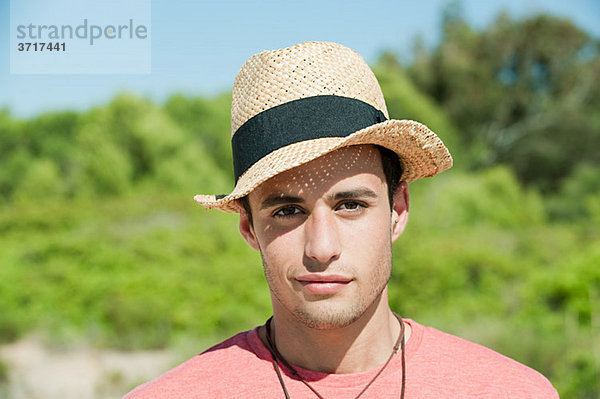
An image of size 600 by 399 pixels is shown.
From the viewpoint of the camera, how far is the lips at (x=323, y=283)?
1.81m

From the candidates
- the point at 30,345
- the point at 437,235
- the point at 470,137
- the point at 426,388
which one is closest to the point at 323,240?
the point at 426,388

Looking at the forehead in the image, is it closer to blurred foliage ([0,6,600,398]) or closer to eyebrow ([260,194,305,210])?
eyebrow ([260,194,305,210])

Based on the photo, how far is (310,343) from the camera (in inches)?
78.3

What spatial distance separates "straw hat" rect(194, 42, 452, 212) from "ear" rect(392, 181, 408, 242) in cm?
14

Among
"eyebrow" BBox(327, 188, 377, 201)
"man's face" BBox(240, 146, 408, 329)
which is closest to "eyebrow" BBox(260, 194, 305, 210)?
"man's face" BBox(240, 146, 408, 329)

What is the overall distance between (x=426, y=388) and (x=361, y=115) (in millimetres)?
902

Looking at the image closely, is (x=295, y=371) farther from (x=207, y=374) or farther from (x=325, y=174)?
(x=325, y=174)

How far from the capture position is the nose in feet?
5.87

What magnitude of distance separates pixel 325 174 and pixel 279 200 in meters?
0.17

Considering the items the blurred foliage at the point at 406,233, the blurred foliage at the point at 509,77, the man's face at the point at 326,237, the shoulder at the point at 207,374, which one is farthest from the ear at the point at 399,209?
the blurred foliage at the point at 509,77

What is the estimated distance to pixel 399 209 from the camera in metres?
2.19

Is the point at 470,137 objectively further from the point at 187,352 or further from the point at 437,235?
the point at 187,352

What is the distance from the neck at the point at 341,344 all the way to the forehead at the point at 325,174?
1.43 ft

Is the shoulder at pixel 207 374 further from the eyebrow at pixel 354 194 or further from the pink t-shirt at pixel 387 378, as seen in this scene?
the eyebrow at pixel 354 194
